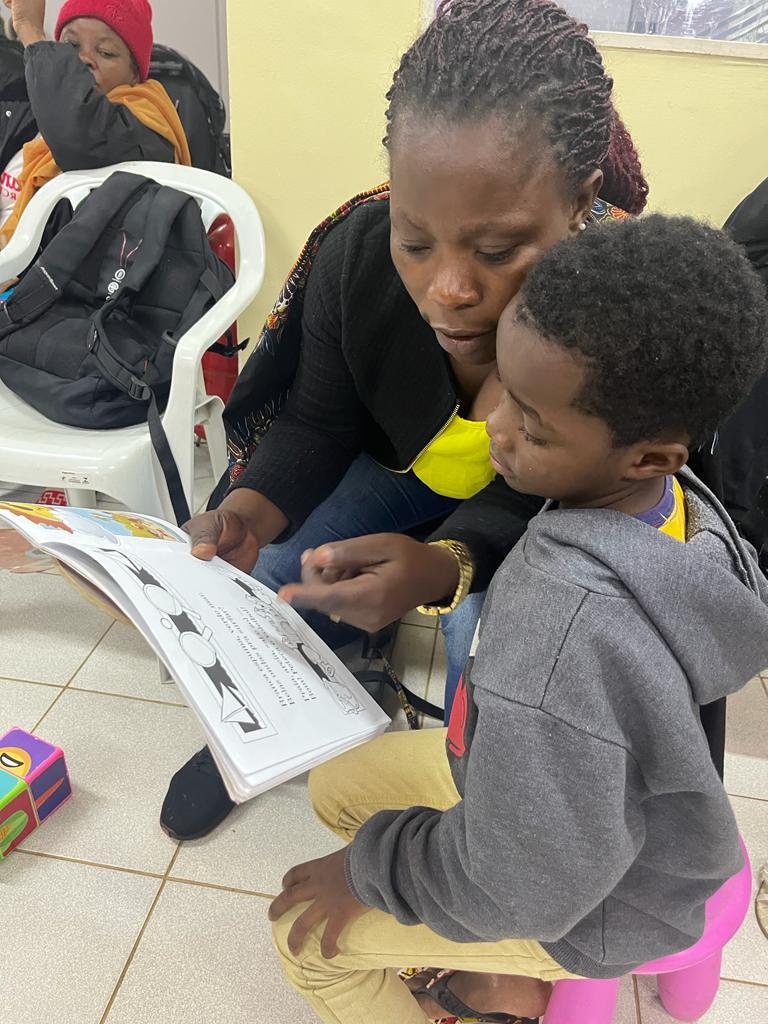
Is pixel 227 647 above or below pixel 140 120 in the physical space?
below

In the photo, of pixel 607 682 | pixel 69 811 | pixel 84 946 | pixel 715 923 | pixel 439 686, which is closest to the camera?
pixel 607 682

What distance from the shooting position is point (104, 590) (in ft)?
2.13

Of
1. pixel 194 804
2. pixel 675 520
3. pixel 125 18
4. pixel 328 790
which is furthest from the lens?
pixel 125 18

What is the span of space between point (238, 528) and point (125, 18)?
61.7 inches

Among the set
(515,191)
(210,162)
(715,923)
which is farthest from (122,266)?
(715,923)

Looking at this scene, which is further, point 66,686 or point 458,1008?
point 66,686

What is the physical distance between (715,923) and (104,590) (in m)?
0.75

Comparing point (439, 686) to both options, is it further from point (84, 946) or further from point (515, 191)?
point (515, 191)

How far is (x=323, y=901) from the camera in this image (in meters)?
0.70

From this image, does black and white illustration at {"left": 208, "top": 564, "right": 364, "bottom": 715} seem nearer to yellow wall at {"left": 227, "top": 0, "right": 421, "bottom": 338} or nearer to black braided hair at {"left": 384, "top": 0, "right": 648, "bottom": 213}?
black braided hair at {"left": 384, "top": 0, "right": 648, "bottom": 213}

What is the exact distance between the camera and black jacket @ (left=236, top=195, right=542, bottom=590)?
887 millimetres

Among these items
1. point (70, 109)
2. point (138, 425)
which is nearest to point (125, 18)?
point (70, 109)

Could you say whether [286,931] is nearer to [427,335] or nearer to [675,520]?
[675,520]

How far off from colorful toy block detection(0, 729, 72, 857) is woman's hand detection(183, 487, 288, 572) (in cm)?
49
